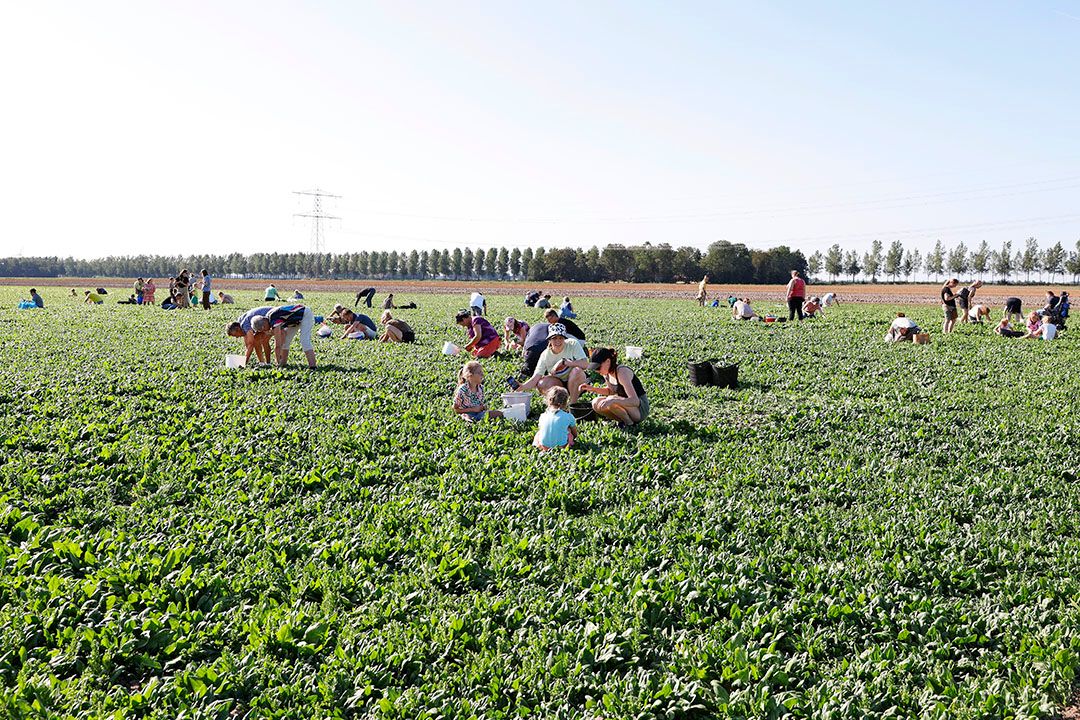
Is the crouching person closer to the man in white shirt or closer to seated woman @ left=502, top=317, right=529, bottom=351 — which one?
seated woman @ left=502, top=317, right=529, bottom=351

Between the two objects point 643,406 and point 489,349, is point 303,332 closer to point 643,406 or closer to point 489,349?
point 489,349

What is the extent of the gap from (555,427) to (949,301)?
16990mm

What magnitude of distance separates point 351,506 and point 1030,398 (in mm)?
10515

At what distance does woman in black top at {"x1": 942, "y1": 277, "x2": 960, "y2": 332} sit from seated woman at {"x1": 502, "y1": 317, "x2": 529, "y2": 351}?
12.1m

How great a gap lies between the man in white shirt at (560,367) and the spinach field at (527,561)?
965 mm

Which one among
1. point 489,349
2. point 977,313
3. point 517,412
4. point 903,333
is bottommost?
point 517,412

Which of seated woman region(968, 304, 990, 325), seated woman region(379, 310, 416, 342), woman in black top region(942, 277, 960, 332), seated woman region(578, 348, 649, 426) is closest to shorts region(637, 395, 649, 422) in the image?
seated woman region(578, 348, 649, 426)

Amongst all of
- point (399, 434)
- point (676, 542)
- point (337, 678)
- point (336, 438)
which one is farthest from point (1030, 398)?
point (337, 678)

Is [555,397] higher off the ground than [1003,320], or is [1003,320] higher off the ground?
[1003,320]

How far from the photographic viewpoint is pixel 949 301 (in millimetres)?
21234

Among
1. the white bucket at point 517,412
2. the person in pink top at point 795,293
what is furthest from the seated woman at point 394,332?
the person in pink top at point 795,293

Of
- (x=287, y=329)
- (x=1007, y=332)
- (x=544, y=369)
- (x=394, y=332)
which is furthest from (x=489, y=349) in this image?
(x=1007, y=332)

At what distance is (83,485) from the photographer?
23.6 feet

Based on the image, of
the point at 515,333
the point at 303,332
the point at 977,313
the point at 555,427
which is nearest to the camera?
the point at 555,427
